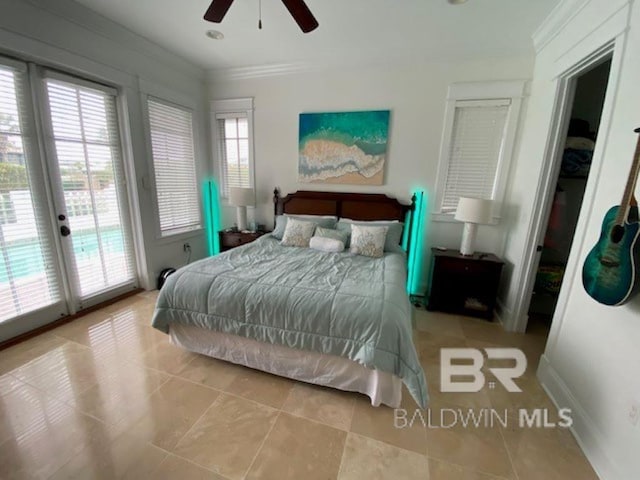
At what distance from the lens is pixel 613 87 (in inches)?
62.1

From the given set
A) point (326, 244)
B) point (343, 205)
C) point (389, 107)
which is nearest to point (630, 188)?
point (326, 244)

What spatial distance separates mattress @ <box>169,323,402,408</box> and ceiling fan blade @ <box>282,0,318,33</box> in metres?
2.18

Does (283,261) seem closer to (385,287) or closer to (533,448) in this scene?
(385,287)

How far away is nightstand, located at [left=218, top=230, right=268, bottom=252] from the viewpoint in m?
3.63

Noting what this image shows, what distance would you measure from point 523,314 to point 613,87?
1966mm

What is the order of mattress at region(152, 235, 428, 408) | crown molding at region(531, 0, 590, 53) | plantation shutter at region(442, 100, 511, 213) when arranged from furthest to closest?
plantation shutter at region(442, 100, 511, 213)
crown molding at region(531, 0, 590, 53)
mattress at region(152, 235, 428, 408)

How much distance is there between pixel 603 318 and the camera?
1.47 m

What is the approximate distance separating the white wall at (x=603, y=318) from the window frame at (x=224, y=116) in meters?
3.34

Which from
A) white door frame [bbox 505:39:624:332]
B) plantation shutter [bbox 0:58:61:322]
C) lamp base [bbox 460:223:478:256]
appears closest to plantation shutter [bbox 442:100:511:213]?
lamp base [bbox 460:223:478:256]

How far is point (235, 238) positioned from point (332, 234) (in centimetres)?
150

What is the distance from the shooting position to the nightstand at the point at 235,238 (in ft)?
11.9

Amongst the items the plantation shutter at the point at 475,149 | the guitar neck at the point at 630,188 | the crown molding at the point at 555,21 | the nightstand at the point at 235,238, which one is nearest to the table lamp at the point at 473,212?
the plantation shutter at the point at 475,149

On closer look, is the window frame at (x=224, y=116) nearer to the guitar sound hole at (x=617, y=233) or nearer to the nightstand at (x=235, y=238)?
the nightstand at (x=235, y=238)

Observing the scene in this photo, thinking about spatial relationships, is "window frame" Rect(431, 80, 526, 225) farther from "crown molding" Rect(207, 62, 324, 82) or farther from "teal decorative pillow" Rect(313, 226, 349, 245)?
"crown molding" Rect(207, 62, 324, 82)
